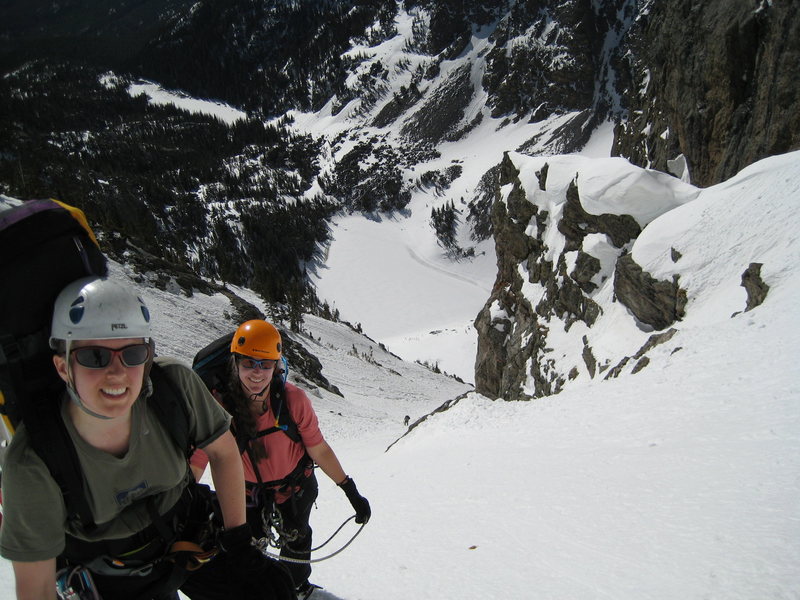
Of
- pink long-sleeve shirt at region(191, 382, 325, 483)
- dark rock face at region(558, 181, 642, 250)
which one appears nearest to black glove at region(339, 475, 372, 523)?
pink long-sleeve shirt at region(191, 382, 325, 483)

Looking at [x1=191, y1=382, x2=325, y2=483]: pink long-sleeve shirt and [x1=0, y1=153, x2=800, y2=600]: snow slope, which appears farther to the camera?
[x1=191, y1=382, x2=325, y2=483]: pink long-sleeve shirt

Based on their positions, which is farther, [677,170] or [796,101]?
[677,170]

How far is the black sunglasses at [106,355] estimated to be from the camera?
188 centimetres

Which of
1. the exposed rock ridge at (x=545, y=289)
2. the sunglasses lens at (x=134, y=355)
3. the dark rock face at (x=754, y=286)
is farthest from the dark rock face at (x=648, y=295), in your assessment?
the sunglasses lens at (x=134, y=355)

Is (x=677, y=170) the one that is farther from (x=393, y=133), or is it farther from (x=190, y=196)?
(x=393, y=133)

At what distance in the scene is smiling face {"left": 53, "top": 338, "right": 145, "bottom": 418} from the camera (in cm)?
187

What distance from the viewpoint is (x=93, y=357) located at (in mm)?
1899

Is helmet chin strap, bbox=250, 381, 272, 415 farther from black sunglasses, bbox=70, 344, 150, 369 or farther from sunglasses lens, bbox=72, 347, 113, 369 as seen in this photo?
sunglasses lens, bbox=72, 347, 113, 369

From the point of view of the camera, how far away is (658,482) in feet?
14.9

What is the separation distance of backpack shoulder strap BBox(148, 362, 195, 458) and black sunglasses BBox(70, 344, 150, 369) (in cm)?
24

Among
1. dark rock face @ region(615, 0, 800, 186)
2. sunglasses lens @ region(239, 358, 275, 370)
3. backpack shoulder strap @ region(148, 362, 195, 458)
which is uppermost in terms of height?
dark rock face @ region(615, 0, 800, 186)

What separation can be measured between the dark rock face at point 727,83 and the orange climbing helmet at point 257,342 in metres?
22.4

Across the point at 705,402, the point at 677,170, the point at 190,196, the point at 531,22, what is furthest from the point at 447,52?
the point at 705,402

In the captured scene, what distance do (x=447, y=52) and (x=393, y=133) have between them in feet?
153
